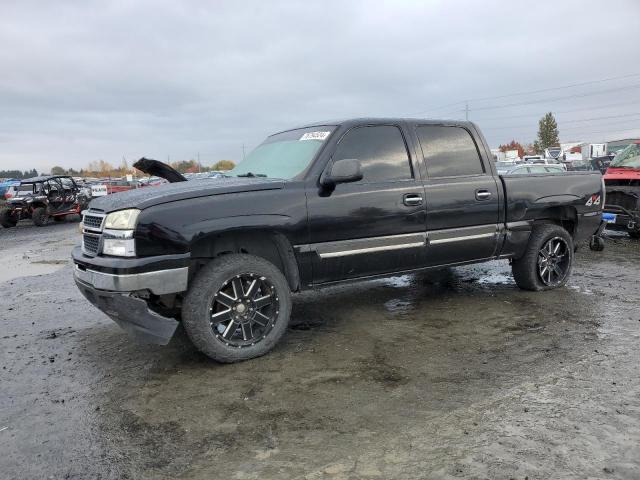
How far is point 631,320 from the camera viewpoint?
4.88 metres

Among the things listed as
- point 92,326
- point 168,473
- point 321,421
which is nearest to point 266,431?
point 321,421

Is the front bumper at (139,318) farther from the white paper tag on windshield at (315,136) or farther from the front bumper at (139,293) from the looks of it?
the white paper tag on windshield at (315,136)

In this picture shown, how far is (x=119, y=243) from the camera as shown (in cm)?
377

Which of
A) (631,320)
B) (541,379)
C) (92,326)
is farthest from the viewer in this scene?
(92,326)

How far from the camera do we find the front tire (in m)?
3.86

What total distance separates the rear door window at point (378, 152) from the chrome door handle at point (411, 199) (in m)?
0.18

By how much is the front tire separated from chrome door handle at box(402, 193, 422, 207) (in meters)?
1.40

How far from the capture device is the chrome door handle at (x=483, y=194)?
17.2 feet

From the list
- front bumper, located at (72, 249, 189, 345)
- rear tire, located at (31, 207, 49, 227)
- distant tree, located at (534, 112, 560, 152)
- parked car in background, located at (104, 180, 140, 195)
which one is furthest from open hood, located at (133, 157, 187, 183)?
distant tree, located at (534, 112, 560, 152)

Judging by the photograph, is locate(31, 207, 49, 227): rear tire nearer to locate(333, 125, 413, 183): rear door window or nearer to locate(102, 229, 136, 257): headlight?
locate(102, 229, 136, 257): headlight

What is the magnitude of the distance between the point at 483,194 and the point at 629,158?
721 cm

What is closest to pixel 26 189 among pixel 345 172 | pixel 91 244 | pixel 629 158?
pixel 91 244

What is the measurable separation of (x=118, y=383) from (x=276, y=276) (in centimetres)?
141

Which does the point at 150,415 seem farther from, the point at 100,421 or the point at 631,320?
the point at 631,320
